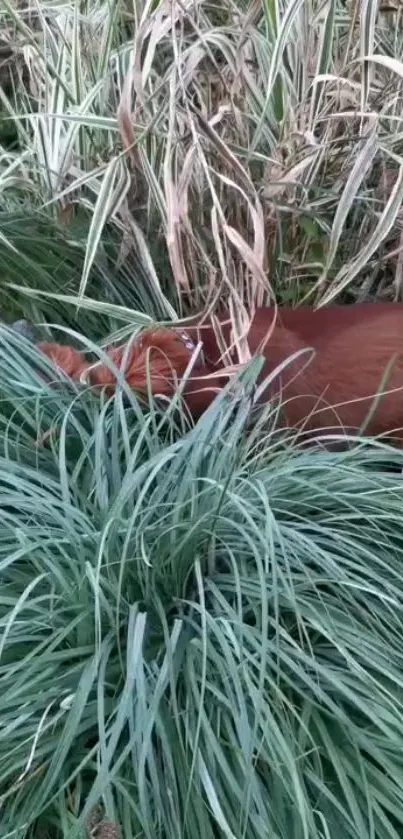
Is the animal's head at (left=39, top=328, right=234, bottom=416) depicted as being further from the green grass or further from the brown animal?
the green grass

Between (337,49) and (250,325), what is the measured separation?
77 cm

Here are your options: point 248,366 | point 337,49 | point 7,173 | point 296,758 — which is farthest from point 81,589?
point 337,49

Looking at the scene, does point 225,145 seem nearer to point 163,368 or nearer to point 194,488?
point 163,368

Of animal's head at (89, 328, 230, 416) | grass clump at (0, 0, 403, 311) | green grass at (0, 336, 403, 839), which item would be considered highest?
grass clump at (0, 0, 403, 311)

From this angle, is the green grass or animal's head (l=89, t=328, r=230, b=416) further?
animal's head (l=89, t=328, r=230, b=416)

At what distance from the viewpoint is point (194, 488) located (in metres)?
1.49

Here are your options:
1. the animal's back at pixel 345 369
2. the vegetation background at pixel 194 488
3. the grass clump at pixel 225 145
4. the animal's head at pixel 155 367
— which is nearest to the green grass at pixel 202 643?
the vegetation background at pixel 194 488

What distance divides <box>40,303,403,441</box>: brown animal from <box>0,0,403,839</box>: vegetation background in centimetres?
7

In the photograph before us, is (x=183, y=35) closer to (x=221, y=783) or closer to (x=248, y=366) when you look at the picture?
(x=248, y=366)

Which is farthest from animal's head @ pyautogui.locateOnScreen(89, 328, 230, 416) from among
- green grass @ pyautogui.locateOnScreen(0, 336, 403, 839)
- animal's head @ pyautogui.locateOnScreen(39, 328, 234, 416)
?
green grass @ pyautogui.locateOnScreen(0, 336, 403, 839)

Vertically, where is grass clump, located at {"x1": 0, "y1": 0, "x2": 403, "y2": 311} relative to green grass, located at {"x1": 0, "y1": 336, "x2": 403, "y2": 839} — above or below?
above

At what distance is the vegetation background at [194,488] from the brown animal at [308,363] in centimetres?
7

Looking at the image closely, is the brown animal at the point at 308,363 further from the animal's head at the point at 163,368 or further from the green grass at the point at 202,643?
the green grass at the point at 202,643

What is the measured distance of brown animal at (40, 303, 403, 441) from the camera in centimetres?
177
